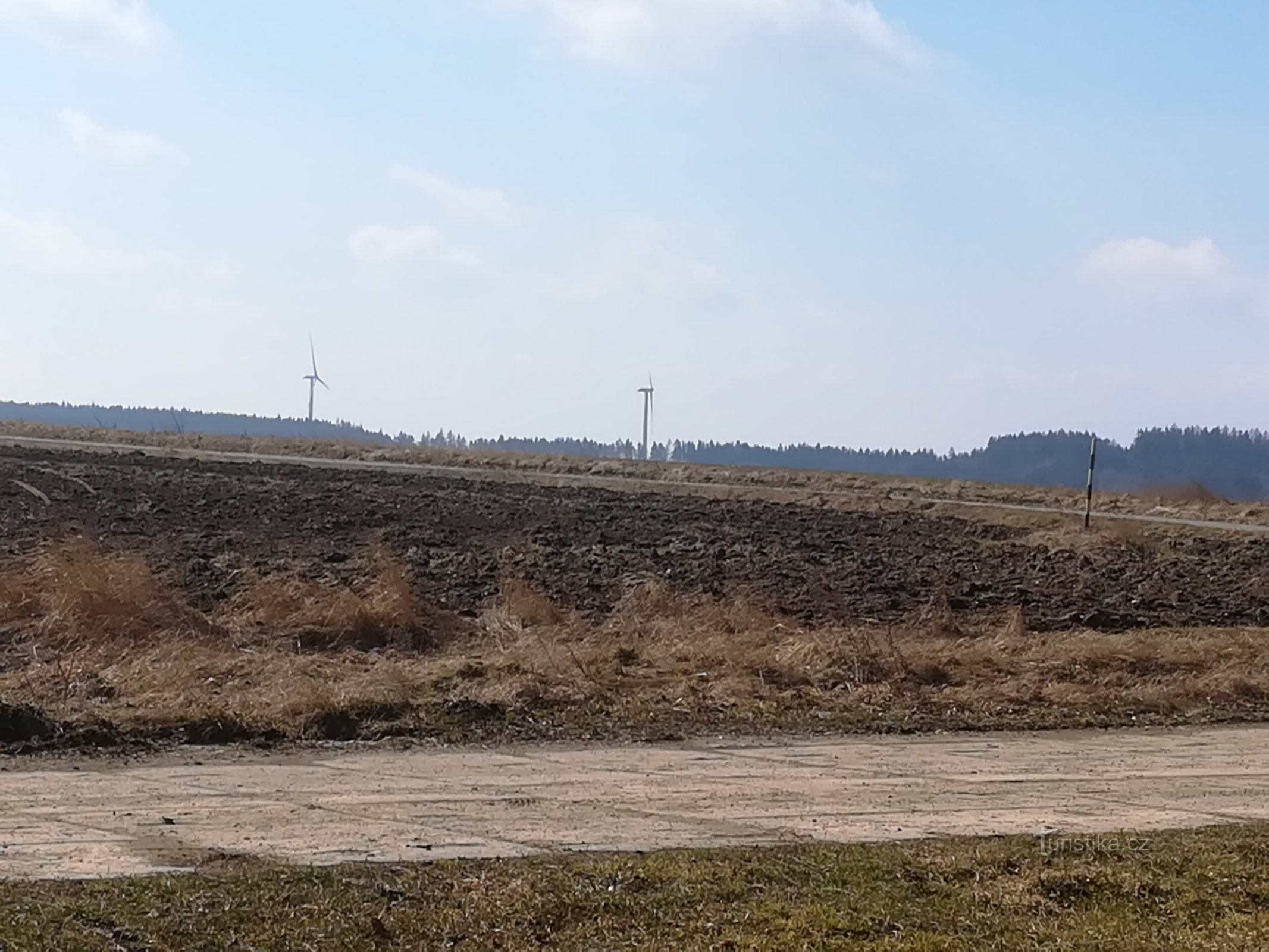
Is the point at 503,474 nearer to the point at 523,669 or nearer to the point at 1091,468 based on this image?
the point at 1091,468

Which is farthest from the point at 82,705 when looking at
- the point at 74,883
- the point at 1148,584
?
the point at 1148,584

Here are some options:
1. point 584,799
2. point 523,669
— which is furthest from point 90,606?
point 584,799

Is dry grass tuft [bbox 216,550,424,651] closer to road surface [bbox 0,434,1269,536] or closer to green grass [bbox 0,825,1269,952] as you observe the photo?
green grass [bbox 0,825,1269,952]

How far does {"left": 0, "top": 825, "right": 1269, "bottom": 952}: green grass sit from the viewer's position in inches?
263

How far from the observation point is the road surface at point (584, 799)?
8422 mm

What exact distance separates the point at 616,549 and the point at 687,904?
20.3 m

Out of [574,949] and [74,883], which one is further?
[74,883]

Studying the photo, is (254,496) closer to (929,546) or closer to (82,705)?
(929,546)

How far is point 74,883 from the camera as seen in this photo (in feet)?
23.9

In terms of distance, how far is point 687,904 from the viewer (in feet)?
24.0

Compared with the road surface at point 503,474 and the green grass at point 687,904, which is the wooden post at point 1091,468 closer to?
the road surface at point 503,474

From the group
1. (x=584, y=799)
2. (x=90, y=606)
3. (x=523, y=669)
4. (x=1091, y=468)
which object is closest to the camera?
(x=584, y=799)

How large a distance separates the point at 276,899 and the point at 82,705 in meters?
5.96

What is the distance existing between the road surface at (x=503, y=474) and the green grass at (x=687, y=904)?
34022 mm
